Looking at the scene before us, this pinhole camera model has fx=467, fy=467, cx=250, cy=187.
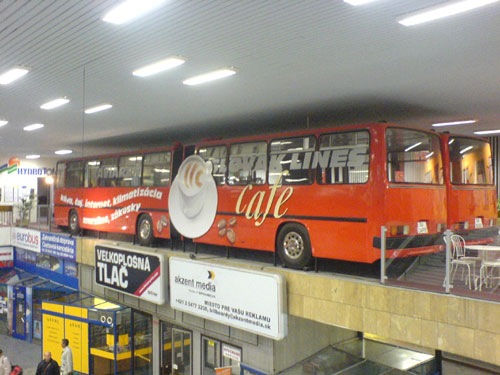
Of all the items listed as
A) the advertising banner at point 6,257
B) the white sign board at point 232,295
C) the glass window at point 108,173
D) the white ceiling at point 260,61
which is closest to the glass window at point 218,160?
the white ceiling at point 260,61

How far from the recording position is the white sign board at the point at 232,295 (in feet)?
26.0

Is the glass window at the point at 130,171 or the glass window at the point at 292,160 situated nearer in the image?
the glass window at the point at 292,160

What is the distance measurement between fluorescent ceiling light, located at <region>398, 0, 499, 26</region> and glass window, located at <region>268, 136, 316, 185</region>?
3608 millimetres

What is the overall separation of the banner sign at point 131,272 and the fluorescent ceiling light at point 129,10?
634 centimetres

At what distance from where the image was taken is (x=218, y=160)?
1041 cm

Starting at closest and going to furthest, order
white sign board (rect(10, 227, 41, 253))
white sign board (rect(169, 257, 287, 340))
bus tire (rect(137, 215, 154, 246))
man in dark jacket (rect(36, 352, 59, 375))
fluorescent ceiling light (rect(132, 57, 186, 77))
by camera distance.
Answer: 1. fluorescent ceiling light (rect(132, 57, 186, 77))
2. white sign board (rect(169, 257, 287, 340))
3. man in dark jacket (rect(36, 352, 59, 375))
4. bus tire (rect(137, 215, 154, 246))
5. white sign board (rect(10, 227, 41, 253))

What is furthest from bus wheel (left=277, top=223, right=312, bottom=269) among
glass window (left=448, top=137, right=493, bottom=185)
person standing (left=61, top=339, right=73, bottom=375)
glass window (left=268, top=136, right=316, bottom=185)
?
person standing (left=61, top=339, right=73, bottom=375)

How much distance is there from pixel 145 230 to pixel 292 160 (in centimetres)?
552

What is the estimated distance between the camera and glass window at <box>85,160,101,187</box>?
1442 centimetres

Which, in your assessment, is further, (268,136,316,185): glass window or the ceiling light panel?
the ceiling light panel

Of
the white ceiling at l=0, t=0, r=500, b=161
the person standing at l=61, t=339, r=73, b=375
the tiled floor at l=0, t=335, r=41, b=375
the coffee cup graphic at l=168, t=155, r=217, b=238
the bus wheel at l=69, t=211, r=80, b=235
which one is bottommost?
the tiled floor at l=0, t=335, r=41, b=375

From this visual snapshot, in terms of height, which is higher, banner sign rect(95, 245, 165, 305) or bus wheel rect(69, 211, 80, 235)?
bus wheel rect(69, 211, 80, 235)

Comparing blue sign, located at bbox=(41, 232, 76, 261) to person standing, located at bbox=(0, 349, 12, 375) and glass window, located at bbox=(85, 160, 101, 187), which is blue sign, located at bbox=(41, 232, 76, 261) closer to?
glass window, located at bbox=(85, 160, 101, 187)

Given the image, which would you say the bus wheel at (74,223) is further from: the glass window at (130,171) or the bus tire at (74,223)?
the glass window at (130,171)
